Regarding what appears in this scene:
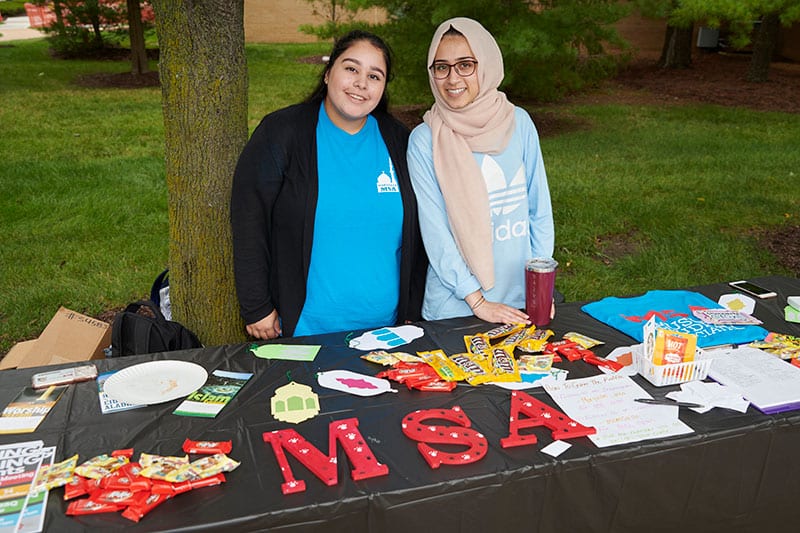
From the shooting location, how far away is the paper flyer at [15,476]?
139 centimetres

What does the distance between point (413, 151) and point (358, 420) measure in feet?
3.66

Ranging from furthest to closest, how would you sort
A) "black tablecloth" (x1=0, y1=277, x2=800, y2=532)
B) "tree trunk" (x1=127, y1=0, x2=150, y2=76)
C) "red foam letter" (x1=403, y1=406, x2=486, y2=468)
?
1. "tree trunk" (x1=127, y1=0, x2=150, y2=76)
2. "red foam letter" (x1=403, y1=406, x2=486, y2=468)
3. "black tablecloth" (x1=0, y1=277, x2=800, y2=532)

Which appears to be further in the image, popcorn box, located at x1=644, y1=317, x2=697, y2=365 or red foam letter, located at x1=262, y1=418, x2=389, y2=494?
popcorn box, located at x1=644, y1=317, x2=697, y2=365

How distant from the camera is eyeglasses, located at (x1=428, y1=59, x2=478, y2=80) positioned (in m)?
2.41

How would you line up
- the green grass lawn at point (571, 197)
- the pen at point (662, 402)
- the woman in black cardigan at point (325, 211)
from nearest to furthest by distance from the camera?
1. the pen at point (662, 402)
2. the woman in black cardigan at point (325, 211)
3. the green grass lawn at point (571, 197)

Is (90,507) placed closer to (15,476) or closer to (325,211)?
(15,476)

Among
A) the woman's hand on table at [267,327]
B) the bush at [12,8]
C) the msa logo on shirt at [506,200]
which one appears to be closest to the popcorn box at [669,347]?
the msa logo on shirt at [506,200]

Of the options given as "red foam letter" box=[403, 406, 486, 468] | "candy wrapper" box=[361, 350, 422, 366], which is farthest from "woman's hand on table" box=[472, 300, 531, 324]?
"red foam letter" box=[403, 406, 486, 468]

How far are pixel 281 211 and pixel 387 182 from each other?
1.29 ft

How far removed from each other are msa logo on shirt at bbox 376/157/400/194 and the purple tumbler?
0.55 m

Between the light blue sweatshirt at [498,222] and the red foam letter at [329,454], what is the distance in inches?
35.2

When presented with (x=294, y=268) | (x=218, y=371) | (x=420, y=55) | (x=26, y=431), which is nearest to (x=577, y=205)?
(x=420, y=55)

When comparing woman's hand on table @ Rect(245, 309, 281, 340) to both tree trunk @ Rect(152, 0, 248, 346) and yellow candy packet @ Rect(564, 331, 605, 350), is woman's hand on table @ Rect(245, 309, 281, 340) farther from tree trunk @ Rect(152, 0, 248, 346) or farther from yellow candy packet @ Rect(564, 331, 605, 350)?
yellow candy packet @ Rect(564, 331, 605, 350)

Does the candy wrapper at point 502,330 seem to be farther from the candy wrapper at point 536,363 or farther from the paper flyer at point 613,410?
the paper flyer at point 613,410
